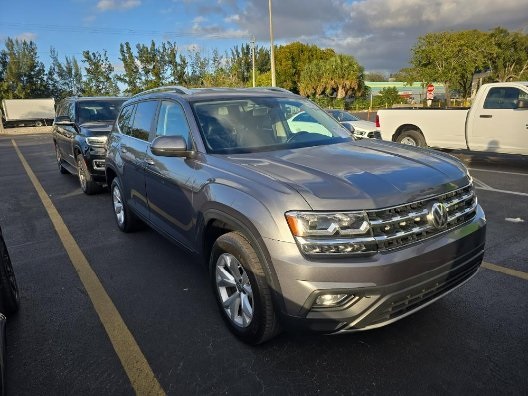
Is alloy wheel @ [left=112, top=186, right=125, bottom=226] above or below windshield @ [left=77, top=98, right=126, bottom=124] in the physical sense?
below

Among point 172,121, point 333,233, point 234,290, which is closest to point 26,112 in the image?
point 172,121

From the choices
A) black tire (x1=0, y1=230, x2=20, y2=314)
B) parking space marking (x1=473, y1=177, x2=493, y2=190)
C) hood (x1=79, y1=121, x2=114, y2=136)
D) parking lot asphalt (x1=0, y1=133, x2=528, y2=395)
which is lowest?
parking space marking (x1=473, y1=177, x2=493, y2=190)

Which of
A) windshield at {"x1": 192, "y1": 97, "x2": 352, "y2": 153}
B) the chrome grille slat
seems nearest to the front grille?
the chrome grille slat

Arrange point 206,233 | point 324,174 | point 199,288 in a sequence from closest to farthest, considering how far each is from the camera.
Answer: point 324,174, point 206,233, point 199,288

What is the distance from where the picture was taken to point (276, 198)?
2.44 m

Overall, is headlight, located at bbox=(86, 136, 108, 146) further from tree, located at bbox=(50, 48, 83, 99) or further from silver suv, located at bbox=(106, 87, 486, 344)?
tree, located at bbox=(50, 48, 83, 99)

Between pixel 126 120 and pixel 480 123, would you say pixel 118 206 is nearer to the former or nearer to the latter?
pixel 126 120

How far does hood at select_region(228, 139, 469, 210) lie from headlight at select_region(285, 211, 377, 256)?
0.05m

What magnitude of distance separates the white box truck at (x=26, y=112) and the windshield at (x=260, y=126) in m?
41.6

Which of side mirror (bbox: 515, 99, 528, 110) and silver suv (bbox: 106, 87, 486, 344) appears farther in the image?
side mirror (bbox: 515, 99, 528, 110)

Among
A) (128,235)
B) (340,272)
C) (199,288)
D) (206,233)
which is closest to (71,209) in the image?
(128,235)

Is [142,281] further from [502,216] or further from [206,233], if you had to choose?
[502,216]

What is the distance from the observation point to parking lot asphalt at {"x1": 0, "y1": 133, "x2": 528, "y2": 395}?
8.30ft

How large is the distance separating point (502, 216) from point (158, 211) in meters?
4.59
